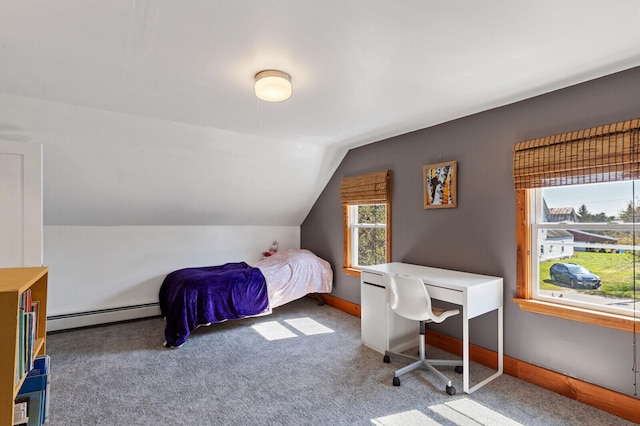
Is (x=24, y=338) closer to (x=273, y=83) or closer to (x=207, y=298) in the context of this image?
(x=273, y=83)

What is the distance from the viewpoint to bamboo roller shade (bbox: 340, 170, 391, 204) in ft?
12.6

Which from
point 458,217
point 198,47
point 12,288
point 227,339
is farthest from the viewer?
point 227,339

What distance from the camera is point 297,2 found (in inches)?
57.7

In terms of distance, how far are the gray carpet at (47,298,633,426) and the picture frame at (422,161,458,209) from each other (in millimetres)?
1493

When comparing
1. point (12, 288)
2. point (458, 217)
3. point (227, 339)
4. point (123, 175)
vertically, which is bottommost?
point (227, 339)

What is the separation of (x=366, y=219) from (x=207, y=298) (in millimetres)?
2148

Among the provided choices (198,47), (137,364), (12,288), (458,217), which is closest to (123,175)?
(137,364)

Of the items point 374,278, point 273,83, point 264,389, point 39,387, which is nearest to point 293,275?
point 374,278

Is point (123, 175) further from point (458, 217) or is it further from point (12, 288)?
point (458, 217)

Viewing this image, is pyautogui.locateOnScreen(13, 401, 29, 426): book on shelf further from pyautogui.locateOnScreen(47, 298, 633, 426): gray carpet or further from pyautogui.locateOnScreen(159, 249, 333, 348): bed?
pyautogui.locateOnScreen(159, 249, 333, 348): bed

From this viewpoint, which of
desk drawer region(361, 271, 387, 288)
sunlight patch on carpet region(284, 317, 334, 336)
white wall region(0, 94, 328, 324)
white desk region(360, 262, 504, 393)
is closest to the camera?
white desk region(360, 262, 504, 393)

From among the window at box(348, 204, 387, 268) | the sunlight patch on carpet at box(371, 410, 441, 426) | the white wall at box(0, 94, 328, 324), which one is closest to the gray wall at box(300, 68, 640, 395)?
the window at box(348, 204, 387, 268)

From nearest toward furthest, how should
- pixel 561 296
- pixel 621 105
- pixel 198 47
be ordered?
pixel 198 47
pixel 621 105
pixel 561 296

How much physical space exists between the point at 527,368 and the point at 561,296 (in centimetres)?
63
